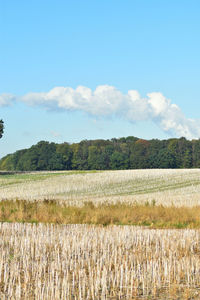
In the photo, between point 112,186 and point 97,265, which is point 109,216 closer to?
point 97,265

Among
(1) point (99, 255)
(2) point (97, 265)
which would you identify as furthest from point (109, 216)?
(2) point (97, 265)

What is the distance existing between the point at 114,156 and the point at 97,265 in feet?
374

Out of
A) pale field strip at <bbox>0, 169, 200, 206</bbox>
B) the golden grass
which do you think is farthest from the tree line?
the golden grass

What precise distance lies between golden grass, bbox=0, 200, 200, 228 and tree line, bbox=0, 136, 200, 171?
311 ft

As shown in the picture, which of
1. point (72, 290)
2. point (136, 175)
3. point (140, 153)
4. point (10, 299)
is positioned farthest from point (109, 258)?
point (140, 153)

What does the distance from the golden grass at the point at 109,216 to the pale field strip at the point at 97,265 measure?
472 centimetres

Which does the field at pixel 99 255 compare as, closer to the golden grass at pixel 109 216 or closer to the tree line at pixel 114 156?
Answer: the golden grass at pixel 109 216

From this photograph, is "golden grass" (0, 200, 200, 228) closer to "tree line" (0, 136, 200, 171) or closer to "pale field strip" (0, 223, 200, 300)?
"pale field strip" (0, 223, 200, 300)

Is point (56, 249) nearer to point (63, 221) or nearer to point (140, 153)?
point (63, 221)

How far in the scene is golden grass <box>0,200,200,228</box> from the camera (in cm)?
1969

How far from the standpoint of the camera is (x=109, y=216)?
20.6 metres

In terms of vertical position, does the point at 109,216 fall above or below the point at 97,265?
above

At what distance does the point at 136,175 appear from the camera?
65.2 m

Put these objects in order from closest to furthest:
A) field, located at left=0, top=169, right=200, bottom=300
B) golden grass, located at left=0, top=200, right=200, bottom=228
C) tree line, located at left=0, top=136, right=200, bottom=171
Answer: field, located at left=0, top=169, right=200, bottom=300 < golden grass, located at left=0, top=200, right=200, bottom=228 < tree line, located at left=0, top=136, right=200, bottom=171
